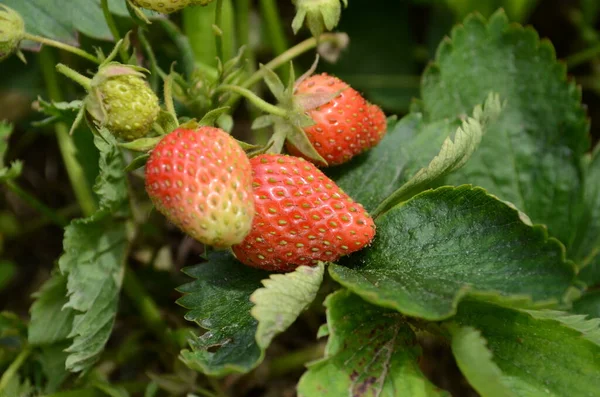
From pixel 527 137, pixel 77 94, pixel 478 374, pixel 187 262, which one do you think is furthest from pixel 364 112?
pixel 77 94

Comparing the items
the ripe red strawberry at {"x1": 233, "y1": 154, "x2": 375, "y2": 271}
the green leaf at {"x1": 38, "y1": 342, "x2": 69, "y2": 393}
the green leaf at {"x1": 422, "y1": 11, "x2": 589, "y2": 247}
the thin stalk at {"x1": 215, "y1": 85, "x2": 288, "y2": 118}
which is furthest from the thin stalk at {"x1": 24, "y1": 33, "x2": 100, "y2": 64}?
the green leaf at {"x1": 422, "y1": 11, "x2": 589, "y2": 247}

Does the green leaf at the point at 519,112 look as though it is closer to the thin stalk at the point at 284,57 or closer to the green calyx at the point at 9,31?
the thin stalk at the point at 284,57

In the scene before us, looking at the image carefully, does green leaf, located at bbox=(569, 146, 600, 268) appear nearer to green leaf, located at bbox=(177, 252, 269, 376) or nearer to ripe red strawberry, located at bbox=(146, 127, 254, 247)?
green leaf, located at bbox=(177, 252, 269, 376)

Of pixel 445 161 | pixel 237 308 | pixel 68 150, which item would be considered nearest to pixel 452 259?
pixel 445 161

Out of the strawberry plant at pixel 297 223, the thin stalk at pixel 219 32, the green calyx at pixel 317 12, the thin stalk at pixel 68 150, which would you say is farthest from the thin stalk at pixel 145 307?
the green calyx at pixel 317 12

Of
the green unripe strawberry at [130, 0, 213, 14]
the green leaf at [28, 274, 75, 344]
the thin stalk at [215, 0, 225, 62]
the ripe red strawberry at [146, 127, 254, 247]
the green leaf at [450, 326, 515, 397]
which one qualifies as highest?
the green unripe strawberry at [130, 0, 213, 14]

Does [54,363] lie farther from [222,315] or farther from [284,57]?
[284,57]

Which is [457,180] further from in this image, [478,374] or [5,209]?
[5,209]

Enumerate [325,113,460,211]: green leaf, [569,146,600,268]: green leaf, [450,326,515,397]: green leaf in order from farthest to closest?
[569,146,600,268]: green leaf
[325,113,460,211]: green leaf
[450,326,515,397]: green leaf
